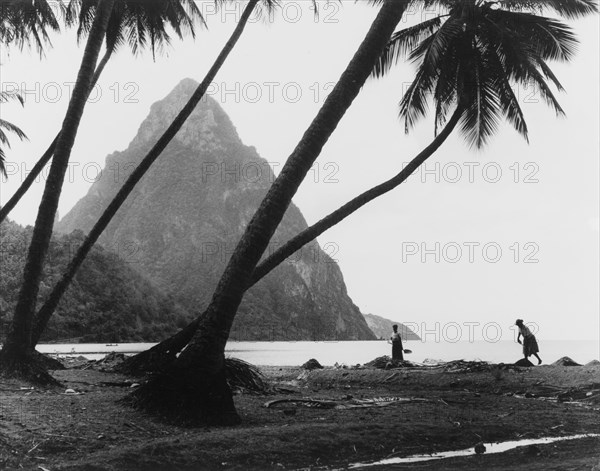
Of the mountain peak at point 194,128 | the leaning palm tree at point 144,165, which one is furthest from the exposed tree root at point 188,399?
the mountain peak at point 194,128

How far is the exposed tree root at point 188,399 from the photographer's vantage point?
7.15m

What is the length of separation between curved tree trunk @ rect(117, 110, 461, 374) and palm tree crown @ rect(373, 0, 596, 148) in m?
1.07

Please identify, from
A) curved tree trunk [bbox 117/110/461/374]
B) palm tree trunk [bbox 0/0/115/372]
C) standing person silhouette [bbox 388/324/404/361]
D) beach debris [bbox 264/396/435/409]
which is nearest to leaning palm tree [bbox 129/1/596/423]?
curved tree trunk [bbox 117/110/461/374]

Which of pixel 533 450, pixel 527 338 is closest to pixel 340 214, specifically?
pixel 533 450

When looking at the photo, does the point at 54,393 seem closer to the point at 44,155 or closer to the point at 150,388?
the point at 150,388

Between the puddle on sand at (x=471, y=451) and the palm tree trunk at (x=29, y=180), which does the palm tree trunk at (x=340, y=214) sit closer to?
the puddle on sand at (x=471, y=451)

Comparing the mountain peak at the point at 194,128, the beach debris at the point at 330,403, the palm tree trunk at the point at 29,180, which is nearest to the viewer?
the beach debris at the point at 330,403

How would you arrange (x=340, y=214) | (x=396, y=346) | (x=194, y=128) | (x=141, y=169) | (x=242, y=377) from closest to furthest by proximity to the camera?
(x=340, y=214) < (x=242, y=377) < (x=141, y=169) < (x=396, y=346) < (x=194, y=128)

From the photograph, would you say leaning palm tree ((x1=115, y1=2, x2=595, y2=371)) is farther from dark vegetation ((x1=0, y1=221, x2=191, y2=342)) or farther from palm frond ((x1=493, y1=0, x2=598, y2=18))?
dark vegetation ((x1=0, y1=221, x2=191, y2=342))

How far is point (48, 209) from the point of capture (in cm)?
1020

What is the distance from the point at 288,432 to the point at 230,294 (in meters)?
1.82

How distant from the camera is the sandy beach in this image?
18.2 ft

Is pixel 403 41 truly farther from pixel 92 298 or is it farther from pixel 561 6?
pixel 92 298

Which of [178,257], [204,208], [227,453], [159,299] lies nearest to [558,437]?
[227,453]
